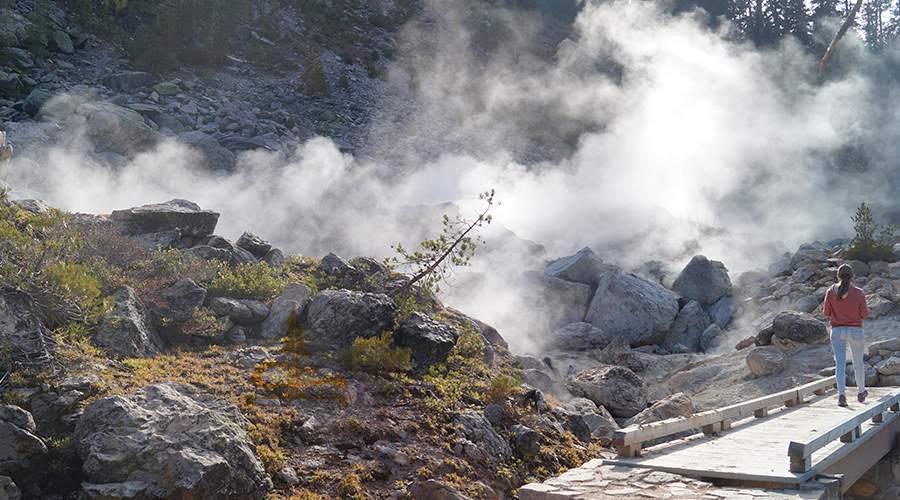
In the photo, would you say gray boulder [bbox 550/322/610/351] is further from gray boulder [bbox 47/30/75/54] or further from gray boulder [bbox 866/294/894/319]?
gray boulder [bbox 47/30/75/54]

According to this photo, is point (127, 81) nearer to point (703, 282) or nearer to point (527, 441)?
point (527, 441)

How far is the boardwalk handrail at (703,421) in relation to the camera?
427 centimetres

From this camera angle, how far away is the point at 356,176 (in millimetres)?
20781

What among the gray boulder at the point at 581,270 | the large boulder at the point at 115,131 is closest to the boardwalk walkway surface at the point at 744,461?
the gray boulder at the point at 581,270

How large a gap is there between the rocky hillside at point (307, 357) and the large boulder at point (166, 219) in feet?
0.10

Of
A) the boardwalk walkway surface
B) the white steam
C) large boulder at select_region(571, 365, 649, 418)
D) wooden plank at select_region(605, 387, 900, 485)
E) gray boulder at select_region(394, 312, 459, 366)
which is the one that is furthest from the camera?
the white steam

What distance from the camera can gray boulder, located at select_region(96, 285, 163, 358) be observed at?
5.32 metres

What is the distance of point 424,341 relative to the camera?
6637 millimetres

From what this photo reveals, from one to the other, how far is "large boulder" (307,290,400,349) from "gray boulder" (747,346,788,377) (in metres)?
6.61

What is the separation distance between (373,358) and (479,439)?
1.49m

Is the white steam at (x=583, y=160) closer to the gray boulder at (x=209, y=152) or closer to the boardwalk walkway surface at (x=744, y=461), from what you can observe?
the gray boulder at (x=209, y=152)

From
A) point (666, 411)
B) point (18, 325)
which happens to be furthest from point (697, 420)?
point (18, 325)

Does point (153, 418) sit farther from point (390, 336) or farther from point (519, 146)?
point (519, 146)

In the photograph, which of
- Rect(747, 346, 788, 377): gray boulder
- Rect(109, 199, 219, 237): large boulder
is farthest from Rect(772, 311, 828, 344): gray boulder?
Rect(109, 199, 219, 237): large boulder
